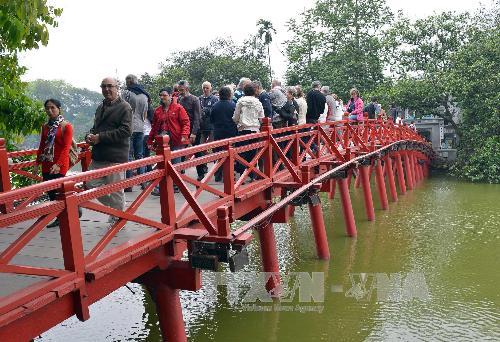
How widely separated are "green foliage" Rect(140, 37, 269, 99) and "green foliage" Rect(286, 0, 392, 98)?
4677mm

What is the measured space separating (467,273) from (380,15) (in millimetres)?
26040

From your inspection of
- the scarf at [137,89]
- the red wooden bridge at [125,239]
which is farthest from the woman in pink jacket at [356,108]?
the scarf at [137,89]

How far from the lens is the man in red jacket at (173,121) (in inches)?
334

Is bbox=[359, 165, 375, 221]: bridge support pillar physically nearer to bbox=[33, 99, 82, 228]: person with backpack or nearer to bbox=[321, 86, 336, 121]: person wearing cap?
bbox=[321, 86, 336, 121]: person wearing cap

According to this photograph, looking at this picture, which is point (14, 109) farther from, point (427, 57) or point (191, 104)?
point (427, 57)

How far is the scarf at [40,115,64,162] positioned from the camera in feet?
18.8

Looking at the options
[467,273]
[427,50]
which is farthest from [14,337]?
[427,50]

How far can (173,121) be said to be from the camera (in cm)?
850

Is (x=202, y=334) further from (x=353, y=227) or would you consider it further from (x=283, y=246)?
(x=353, y=227)

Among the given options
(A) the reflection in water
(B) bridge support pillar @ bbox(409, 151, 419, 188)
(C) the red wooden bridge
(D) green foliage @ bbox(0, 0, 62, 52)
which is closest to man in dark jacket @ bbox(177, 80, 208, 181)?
(C) the red wooden bridge

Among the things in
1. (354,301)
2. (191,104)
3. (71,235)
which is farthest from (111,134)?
(354,301)

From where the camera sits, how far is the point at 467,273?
35.8ft

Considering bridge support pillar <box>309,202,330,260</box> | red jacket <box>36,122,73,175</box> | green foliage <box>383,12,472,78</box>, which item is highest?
green foliage <box>383,12,472,78</box>

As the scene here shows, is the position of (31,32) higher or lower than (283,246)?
higher
